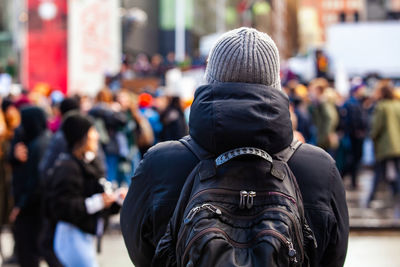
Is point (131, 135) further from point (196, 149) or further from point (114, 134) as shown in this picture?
point (196, 149)

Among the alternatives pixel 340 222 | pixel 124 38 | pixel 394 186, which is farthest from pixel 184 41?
pixel 340 222

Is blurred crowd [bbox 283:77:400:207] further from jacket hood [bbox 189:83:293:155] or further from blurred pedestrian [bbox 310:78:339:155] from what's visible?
jacket hood [bbox 189:83:293:155]

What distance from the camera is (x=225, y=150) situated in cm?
266

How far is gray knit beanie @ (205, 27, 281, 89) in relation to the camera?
2736 millimetres

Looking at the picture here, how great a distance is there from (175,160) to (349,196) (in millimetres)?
12579

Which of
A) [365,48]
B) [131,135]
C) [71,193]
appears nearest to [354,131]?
[131,135]

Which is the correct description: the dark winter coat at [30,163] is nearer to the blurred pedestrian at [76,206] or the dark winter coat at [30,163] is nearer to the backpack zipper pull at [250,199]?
the blurred pedestrian at [76,206]

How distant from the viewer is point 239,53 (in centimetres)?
274

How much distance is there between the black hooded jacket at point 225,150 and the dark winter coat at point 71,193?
2392 millimetres

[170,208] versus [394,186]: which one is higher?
[170,208]

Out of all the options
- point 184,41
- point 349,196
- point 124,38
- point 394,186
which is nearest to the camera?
point 394,186

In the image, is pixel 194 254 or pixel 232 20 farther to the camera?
pixel 232 20

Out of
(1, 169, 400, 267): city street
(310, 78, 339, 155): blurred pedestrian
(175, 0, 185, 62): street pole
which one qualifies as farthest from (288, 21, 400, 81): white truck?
(175, 0, 185, 62): street pole

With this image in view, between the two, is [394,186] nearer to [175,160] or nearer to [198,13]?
[175,160]
